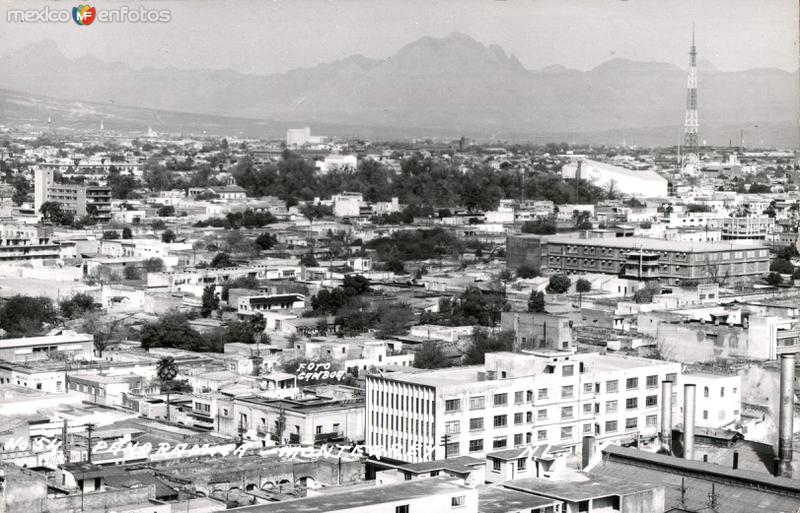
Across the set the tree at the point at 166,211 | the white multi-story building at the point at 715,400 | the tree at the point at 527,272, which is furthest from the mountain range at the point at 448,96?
the white multi-story building at the point at 715,400

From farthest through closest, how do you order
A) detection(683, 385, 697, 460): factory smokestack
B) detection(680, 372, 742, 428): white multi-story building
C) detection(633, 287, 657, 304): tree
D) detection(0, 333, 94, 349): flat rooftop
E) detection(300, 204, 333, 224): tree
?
detection(300, 204, 333, 224): tree
detection(633, 287, 657, 304): tree
detection(0, 333, 94, 349): flat rooftop
detection(680, 372, 742, 428): white multi-story building
detection(683, 385, 697, 460): factory smokestack

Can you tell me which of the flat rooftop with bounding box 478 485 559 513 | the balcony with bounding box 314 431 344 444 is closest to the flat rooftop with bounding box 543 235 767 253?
the balcony with bounding box 314 431 344 444

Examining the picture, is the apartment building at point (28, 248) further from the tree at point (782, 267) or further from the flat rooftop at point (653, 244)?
the tree at point (782, 267)

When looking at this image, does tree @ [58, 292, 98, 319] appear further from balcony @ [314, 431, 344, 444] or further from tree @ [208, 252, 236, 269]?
balcony @ [314, 431, 344, 444]

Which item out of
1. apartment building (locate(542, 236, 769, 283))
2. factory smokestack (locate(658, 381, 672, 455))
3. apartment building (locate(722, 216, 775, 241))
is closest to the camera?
factory smokestack (locate(658, 381, 672, 455))

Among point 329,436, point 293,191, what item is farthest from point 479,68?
point 329,436

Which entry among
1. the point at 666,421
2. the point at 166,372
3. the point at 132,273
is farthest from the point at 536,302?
the point at 666,421

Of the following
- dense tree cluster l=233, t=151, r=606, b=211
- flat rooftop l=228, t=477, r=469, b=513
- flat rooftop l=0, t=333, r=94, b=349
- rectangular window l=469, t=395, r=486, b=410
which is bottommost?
flat rooftop l=0, t=333, r=94, b=349

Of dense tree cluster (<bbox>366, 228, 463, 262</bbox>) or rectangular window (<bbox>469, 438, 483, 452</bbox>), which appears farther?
dense tree cluster (<bbox>366, 228, 463, 262</bbox>)
